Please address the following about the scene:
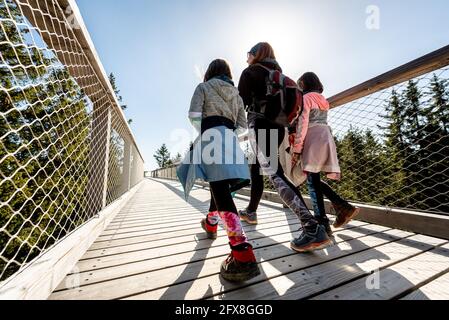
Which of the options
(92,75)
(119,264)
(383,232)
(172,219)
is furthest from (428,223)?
(92,75)

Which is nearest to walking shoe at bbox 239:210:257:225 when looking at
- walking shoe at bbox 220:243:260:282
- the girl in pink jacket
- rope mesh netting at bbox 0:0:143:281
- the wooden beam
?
the girl in pink jacket

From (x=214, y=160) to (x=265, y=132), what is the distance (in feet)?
1.72

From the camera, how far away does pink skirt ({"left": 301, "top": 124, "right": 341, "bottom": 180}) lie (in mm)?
1709

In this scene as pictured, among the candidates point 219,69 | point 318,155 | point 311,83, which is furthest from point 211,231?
point 311,83

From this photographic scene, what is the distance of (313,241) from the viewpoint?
4.09 feet

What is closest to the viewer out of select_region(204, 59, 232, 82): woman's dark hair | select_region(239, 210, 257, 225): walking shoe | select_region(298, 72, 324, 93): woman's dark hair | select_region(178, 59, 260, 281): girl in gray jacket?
select_region(178, 59, 260, 281): girl in gray jacket

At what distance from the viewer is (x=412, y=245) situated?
1391 millimetres

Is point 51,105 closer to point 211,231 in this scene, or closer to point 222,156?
point 222,156

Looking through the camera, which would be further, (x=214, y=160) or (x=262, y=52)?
(x=262, y=52)

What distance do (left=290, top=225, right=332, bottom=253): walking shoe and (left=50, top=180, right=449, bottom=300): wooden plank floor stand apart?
0.05 metres

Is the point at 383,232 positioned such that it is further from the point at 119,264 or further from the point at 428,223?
the point at 119,264

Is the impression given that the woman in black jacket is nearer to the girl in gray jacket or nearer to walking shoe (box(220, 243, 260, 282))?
the girl in gray jacket

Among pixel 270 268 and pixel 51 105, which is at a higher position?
pixel 51 105

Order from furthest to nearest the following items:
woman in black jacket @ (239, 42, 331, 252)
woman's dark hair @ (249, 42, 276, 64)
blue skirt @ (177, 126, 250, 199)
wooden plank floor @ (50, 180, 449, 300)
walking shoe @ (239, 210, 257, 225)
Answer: walking shoe @ (239, 210, 257, 225) → woman's dark hair @ (249, 42, 276, 64) → woman in black jacket @ (239, 42, 331, 252) → blue skirt @ (177, 126, 250, 199) → wooden plank floor @ (50, 180, 449, 300)
